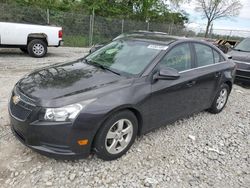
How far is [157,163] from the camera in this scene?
3279 mm

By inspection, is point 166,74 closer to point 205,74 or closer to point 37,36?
point 205,74

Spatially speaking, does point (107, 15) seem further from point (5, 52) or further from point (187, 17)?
point (187, 17)

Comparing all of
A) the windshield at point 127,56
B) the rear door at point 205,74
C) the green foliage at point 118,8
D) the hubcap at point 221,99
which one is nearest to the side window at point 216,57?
→ the rear door at point 205,74

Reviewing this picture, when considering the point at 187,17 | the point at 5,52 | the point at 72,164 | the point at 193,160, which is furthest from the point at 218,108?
the point at 187,17

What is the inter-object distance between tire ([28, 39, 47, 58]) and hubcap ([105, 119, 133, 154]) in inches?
302

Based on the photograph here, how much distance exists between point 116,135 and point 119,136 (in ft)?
0.20

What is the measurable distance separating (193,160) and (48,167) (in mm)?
1950

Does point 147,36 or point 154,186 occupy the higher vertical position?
point 147,36

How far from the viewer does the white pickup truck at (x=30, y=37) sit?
29.4ft

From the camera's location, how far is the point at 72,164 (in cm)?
307

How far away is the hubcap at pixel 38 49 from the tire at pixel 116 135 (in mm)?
7726

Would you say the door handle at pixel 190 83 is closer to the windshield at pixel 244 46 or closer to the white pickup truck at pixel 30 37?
the windshield at pixel 244 46

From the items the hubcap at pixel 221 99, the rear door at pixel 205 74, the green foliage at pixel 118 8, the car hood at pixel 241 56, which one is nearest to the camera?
the rear door at pixel 205 74

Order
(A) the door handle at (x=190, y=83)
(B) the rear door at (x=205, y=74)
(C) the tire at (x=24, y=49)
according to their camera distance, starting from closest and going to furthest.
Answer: (A) the door handle at (x=190, y=83) → (B) the rear door at (x=205, y=74) → (C) the tire at (x=24, y=49)
